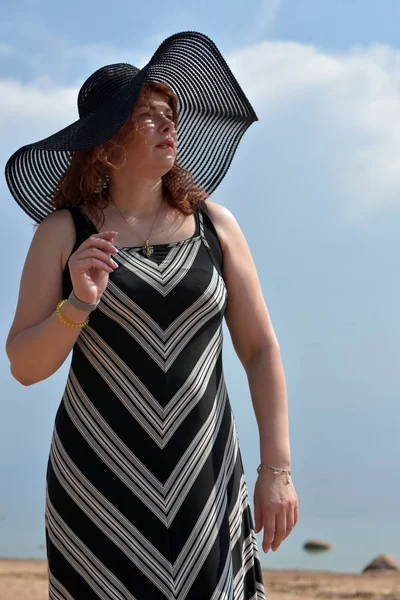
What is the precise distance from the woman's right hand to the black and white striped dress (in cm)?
15

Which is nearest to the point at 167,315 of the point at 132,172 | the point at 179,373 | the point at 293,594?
the point at 179,373

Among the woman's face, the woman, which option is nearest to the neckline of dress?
the woman

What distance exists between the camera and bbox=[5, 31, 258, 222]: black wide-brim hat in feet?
8.55

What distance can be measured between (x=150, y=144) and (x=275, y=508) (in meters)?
1.20

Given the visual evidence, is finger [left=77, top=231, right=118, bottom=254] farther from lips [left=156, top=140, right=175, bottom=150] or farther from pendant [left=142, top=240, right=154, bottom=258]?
lips [left=156, top=140, right=175, bottom=150]

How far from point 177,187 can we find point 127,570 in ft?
4.10

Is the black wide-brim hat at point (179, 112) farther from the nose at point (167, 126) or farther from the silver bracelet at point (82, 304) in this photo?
the silver bracelet at point (82, 304)

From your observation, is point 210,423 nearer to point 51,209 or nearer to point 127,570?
point 127,570

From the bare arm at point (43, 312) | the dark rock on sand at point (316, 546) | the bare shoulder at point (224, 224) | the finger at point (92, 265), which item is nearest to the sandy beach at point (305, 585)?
the dark rock on sand at point (316, 546)

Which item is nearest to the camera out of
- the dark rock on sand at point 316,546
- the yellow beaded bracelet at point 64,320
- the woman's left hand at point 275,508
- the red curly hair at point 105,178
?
the yellow beaded bracelet at point 64,320

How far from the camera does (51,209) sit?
2.81 meters

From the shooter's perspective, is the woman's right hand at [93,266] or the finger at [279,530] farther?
the finger at [279,530]

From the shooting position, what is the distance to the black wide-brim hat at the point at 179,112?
2.61m

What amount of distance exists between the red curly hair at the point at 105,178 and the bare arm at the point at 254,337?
126mm
